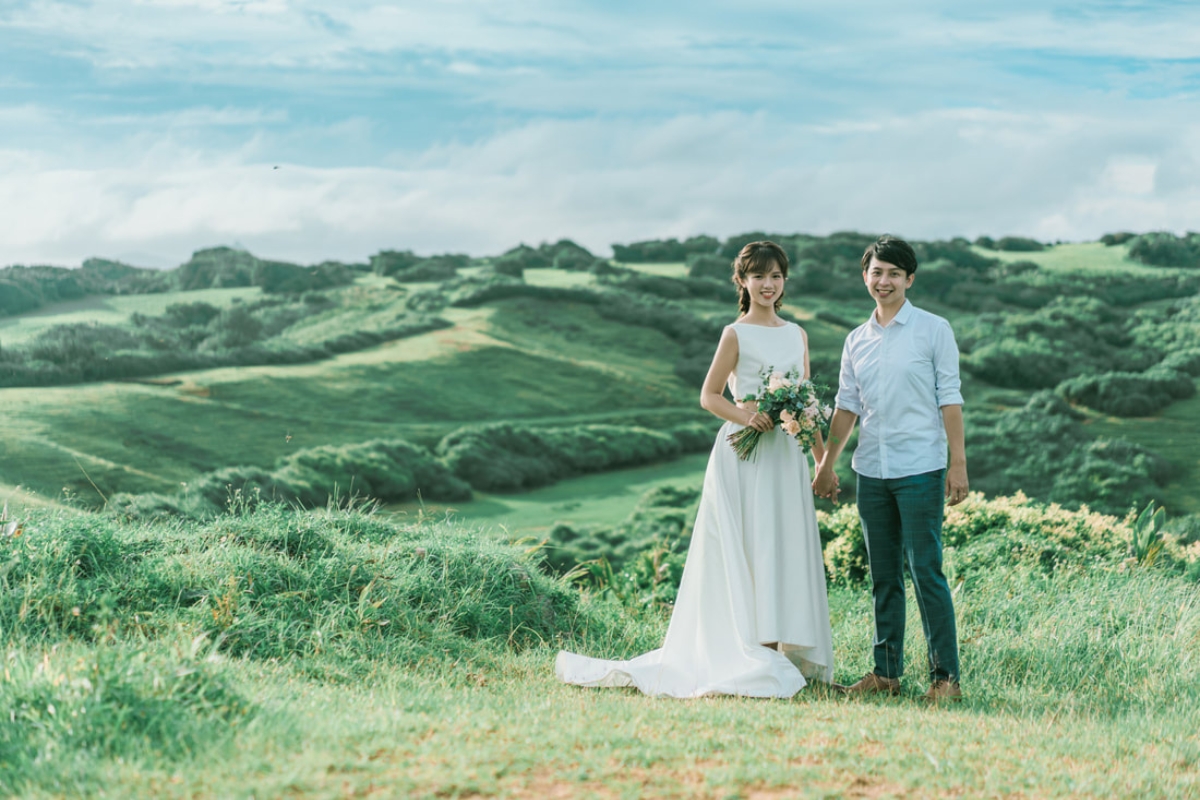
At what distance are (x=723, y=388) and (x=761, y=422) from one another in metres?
0.27

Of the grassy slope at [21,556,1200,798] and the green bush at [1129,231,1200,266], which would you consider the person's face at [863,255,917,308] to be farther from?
the green bush at [1129,231,1200,266]

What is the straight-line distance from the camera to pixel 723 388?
15.8ft

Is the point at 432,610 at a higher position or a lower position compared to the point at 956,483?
lower

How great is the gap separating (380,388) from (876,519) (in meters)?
16.7

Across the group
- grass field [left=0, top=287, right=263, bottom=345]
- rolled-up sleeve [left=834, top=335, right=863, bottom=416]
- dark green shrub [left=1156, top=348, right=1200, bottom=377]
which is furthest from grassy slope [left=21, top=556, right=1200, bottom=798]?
dark green shrub [left=1156, top=348, right=1200, bottom=377]

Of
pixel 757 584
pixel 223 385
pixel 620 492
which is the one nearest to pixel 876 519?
pixel 757 584

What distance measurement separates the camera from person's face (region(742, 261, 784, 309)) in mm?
4754

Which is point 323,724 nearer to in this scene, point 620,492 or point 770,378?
point 770,378

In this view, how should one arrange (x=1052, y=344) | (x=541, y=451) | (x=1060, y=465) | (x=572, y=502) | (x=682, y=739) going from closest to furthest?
(x=682, y=739), (x=572, y=502), (x=541, y=451), (x=1060, y=465), (x=1052, y=344)

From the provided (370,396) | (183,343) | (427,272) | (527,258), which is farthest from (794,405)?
(527,258)

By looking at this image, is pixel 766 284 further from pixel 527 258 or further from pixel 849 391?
pixel 527 258

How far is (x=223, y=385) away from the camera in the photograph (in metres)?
18.8

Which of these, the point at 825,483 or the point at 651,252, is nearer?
the point at 825,483

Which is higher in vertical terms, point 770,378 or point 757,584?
point 770,378
